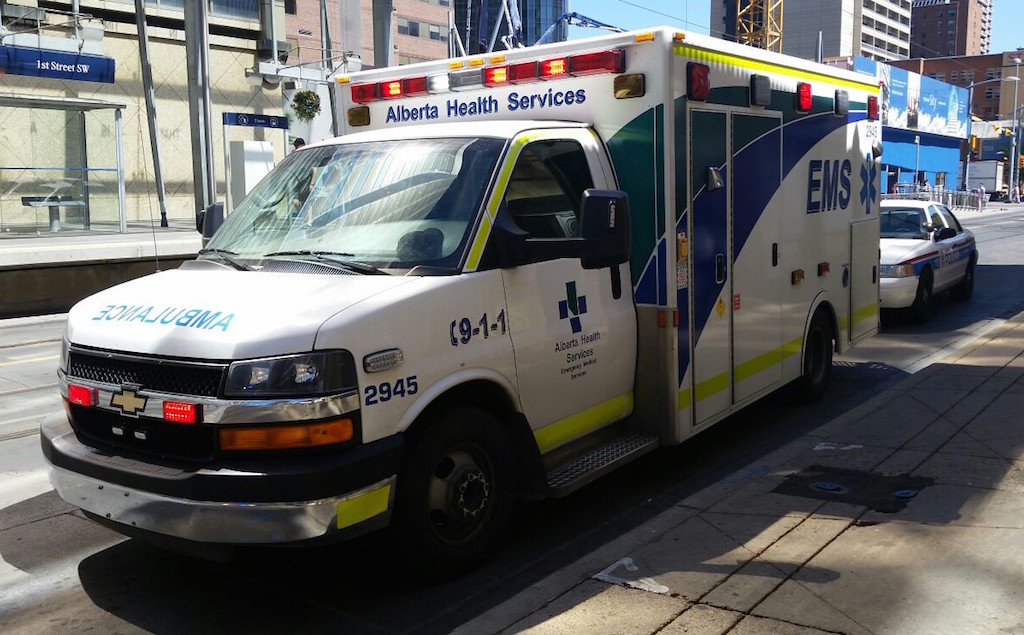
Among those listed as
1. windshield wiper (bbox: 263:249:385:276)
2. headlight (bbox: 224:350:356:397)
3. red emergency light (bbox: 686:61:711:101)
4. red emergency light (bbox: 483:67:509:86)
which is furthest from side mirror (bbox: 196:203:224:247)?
red emergency light (bbox: 686:61:711:101)

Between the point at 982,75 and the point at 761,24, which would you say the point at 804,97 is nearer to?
the point at 761,24

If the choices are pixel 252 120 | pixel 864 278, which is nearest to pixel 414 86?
pixel 864 278

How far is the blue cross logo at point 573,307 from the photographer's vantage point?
204 inches

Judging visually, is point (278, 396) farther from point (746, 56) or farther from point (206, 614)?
point (746, 56)

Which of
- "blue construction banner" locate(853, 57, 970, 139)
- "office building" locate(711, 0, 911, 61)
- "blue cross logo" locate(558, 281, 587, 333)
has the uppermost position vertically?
"office building" locate(711, 0, 911, 61)

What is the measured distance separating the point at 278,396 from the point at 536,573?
5.59 ft

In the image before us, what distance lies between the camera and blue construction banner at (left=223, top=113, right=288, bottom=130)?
25375 millimetres

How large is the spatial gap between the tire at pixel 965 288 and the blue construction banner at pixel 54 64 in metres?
22.5

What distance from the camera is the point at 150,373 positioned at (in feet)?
13.5

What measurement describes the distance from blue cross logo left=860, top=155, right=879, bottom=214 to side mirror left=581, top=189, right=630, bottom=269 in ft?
16.1

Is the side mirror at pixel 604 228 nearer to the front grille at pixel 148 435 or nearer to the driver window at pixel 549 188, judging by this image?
the driver window at pixel 549 188

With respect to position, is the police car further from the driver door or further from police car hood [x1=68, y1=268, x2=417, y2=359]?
police car hood [x1=68, y1=268, x2=417, y2=359]

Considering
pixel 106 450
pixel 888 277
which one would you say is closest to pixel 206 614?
pixel 106 450

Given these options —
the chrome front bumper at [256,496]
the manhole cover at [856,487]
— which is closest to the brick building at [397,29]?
the manhole cover at [856,487]
